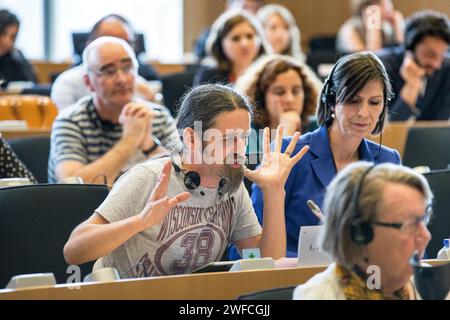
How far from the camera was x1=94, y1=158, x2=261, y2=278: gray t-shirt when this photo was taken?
239 centimetres

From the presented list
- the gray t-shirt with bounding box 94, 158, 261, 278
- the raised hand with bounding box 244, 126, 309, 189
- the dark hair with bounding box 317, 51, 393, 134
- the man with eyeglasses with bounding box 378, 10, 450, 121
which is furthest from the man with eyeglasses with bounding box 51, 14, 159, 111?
the gray t-shirt with bounding box 94, 158, 261, 278

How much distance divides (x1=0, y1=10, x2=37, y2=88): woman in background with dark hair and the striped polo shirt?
2187 millimetres

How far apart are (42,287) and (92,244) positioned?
0.41 m

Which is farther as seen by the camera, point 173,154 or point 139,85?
point 139,85

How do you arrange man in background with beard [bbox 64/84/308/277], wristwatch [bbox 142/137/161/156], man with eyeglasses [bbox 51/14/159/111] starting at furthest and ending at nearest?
1. man with eyeglasses [bbox 51/14/159/111]
2. wristwatch [bbox 142/137/161/156]
3. man in background with beard [bbox 64/84/308/277]

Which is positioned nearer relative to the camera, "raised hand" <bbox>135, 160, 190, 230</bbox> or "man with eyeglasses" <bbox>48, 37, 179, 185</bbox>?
"raised hand" <bbox>135, 160, 190, 230</bbox>

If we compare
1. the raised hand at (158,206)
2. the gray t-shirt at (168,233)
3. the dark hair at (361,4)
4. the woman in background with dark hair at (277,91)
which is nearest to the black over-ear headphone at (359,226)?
the raised hand at (158,206)

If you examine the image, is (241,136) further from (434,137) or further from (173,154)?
(434,137)

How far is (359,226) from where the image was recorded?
1730 millimetres

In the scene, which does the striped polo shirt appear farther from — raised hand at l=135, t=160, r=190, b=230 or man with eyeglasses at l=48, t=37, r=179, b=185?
raised hand at l=135, t=160, r=190, b=230

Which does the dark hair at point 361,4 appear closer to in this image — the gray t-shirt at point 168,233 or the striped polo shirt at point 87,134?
the striped polo shirt at point 87,134
